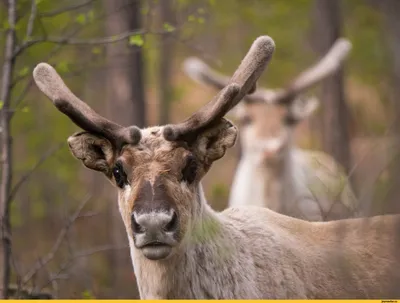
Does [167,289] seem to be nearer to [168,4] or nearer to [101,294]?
[101,294]

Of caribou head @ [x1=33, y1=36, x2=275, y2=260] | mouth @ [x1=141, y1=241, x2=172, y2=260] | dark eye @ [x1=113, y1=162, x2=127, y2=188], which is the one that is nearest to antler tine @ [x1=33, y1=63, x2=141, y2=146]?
caribou head @ [x1=33, y1=36, x2=275, y2=260]

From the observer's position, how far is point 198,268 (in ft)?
19.6

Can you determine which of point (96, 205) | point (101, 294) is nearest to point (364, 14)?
point (96, 205)

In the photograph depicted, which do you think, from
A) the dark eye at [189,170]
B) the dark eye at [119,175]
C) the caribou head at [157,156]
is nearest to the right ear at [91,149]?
the caribou head at [157,156]

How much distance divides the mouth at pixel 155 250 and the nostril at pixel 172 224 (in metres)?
0.11

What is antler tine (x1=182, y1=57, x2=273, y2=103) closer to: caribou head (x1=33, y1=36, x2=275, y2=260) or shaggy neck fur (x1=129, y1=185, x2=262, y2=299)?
caribou head (x1=33, y1=36, x2=275, y2=260)

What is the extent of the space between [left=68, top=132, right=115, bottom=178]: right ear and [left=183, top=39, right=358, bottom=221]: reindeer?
16.7ft

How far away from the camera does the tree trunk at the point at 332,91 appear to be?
15328mm

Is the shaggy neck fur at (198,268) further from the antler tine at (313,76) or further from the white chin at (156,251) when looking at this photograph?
the antler tine at (313,76)

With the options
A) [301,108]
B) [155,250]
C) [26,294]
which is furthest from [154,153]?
[301,108]

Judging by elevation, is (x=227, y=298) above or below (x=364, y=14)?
below

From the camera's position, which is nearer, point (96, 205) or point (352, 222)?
point (352, 222)

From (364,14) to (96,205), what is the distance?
8.32 meters

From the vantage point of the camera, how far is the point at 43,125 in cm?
1861
